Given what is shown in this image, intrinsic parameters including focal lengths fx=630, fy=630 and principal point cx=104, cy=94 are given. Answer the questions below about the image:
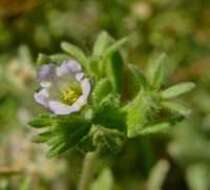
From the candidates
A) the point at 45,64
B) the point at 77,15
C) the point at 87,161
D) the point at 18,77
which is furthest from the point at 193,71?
the point at 45,64

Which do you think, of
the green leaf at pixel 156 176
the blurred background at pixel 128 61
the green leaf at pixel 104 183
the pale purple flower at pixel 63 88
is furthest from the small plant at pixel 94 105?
the blurred background at pixel 128 61

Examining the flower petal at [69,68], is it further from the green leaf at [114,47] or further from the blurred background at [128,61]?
the blurred background at [128,61]

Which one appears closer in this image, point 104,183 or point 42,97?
point 42,97

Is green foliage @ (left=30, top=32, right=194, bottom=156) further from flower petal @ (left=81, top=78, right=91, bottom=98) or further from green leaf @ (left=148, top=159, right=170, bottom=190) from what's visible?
green leaf @ (left=148, top=159, right=170, bottom=190)

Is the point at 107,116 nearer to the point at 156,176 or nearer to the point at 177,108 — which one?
the point at 177,108

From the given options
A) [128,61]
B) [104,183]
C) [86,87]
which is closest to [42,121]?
[86,87]

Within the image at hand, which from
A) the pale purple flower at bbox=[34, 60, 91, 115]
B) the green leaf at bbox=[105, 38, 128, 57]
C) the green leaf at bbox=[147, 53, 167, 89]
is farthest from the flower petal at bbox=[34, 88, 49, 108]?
the green leaf at bbox=[147, 53, 167, 89]
